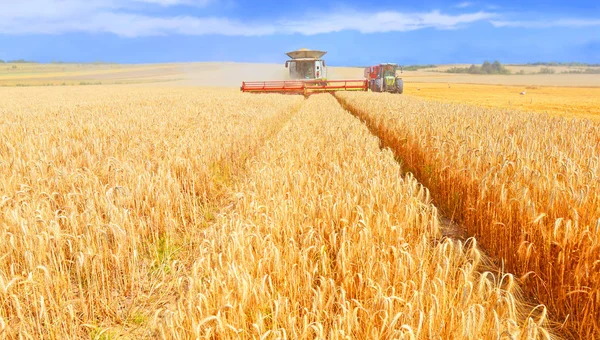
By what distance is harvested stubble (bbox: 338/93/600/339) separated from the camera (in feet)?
8.80

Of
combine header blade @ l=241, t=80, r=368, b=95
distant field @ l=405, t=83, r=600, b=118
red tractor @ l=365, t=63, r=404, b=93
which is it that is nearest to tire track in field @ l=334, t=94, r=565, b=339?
distant field @ l=405, t=83, r=600, b=118

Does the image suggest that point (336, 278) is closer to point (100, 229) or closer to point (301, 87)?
point (100, 229)

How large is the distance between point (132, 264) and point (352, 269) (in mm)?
1803

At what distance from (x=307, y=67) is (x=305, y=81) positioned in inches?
87.3

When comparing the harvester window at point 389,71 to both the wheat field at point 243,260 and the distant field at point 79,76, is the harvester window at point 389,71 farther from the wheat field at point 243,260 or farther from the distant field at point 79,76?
the distant field at point 79,76

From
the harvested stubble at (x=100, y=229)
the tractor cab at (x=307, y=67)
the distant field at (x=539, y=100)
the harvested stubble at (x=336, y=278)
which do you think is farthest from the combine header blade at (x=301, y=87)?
the harvested stubble at (x=336, y=278)

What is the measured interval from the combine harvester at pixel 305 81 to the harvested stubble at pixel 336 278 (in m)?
25.0

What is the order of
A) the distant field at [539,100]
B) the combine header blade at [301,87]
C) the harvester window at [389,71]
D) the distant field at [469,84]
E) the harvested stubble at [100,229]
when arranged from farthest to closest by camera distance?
the harvester window at [389,71] < the combine header blade at [301,87] < the distant field at [469,84] < the distant field at [539,100] < the harvested stubble at [100,229]

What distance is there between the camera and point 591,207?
3211 mm

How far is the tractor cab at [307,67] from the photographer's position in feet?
104

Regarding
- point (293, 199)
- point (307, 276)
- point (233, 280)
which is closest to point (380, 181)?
point (293, 199)

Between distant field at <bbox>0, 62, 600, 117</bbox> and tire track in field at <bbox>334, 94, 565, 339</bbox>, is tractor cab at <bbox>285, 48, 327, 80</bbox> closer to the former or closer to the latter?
distant field at <bbox>0, 62, 600, 117</bbox>

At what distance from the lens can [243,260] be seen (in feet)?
8.44

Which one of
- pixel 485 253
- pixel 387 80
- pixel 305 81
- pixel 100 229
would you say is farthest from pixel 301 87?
pixel 100 229
